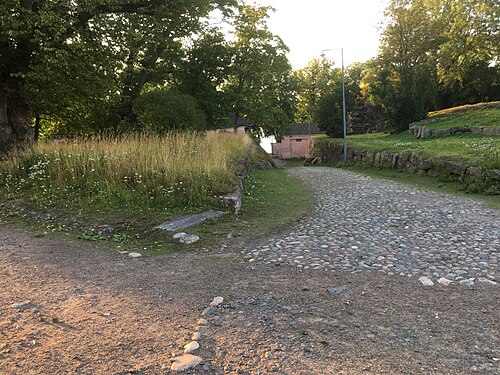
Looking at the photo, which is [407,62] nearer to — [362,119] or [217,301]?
[362,119]

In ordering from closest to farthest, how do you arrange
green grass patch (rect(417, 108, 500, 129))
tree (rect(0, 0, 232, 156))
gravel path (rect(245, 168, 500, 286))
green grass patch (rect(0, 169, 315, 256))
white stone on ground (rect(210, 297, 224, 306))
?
white stone on ground (rect(210, 297, 224, 306)) → gravel path (rect(245, 168, 500, 286)) → green grass patch (rect(0, 169, 315, 256)) → tree (rect(0, 0, 232, 156)) → green grass patch (rect(417, 108, 500, 129))

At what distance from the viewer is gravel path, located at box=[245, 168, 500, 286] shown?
4430 mm

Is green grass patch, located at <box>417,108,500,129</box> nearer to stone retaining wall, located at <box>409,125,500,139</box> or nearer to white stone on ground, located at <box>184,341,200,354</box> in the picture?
stone retaining wall, located at <box>409,125,500,139</box>

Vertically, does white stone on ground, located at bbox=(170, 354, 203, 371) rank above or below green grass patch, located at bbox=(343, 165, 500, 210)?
above

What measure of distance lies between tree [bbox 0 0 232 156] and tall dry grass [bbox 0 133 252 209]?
9.21 ft

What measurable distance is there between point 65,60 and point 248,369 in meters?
11.2

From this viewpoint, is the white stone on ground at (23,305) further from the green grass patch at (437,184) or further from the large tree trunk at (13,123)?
the large tree trunk at (13,123)

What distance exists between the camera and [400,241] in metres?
5.53

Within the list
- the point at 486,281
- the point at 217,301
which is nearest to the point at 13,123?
the point at 217,301

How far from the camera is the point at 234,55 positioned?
27.2 metres

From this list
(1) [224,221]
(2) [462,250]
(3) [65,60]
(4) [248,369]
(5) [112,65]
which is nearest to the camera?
(4) [248,369]

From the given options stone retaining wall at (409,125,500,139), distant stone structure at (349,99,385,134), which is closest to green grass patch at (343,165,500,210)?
stone retaining wall at (409,125,500,139)

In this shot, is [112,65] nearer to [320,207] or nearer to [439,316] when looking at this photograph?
[320,207]

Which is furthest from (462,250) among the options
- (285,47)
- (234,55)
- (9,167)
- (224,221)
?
(285,47)
